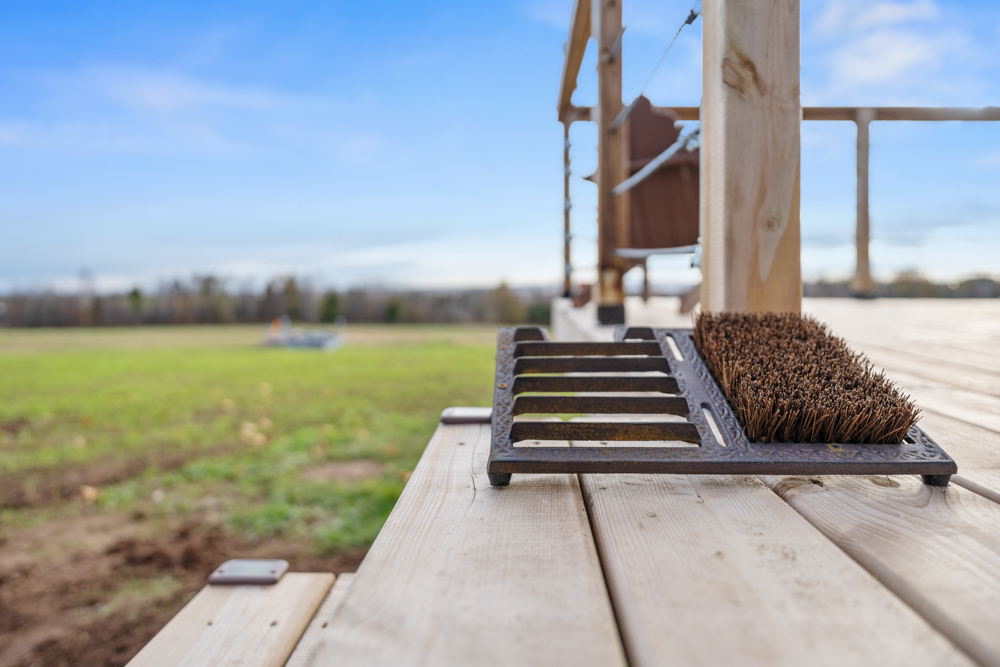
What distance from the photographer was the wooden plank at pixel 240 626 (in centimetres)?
86

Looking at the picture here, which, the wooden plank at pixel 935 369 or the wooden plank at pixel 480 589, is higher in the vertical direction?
the wooden plank at pixel 935 369

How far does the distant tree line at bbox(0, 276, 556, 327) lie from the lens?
1786 cm

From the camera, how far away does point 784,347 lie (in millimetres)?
1030

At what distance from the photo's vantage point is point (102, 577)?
2496 mm

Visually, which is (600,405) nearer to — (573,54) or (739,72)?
(739,72)

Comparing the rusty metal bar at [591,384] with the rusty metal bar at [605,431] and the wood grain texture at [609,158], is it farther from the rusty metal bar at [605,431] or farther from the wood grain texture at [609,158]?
the wood grain texture at [609,158]

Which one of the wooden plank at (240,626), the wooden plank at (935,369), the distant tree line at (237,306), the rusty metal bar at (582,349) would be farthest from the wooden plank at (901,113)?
the distant tree line at (237,306)

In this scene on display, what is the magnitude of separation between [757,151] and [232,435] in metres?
5.01

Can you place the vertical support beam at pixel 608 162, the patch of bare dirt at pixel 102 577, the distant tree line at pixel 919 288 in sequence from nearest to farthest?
the patch of bare dirt at pixel 102 577, the vertical support beam at pixel 608 162, the distant tree line at pixel 919 288

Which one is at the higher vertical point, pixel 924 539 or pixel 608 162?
pixel 608 162

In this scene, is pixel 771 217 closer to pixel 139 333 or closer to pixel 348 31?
pixel 348 31

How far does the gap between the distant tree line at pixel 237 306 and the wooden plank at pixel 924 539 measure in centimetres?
1645

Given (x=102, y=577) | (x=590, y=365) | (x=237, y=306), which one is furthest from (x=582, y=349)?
(x=237, y=306)

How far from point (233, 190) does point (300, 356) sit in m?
12.4
